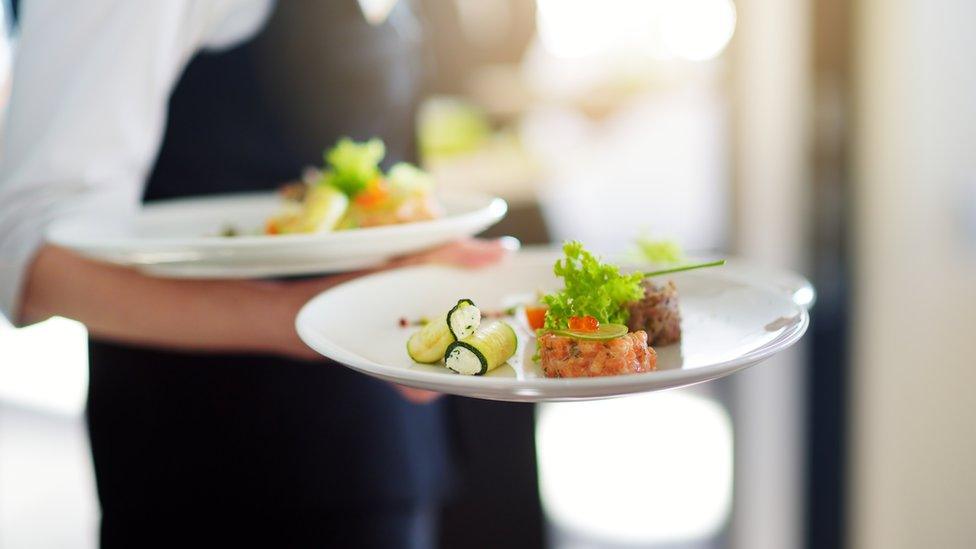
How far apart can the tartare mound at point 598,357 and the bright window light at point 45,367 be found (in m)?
4.67

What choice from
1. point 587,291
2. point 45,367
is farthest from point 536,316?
point 45,367

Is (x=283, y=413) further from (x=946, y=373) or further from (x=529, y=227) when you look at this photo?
(x=946, y=373)

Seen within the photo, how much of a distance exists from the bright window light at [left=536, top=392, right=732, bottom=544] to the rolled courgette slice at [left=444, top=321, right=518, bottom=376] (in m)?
2.57

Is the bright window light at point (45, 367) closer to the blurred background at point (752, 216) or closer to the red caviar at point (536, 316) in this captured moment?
the blurred background at point (752, 216)

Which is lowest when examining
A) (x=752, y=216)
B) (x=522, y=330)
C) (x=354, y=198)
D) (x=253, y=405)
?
(x=752, y=216)

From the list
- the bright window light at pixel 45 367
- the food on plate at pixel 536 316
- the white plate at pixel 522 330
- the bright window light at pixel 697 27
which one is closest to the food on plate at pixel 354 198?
the white plate at pixel 522 330

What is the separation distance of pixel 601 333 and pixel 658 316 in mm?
125

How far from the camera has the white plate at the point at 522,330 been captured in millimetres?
677

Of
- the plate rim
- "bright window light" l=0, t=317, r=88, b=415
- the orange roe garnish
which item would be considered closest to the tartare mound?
the plate rim

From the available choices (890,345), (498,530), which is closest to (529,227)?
(498,530)

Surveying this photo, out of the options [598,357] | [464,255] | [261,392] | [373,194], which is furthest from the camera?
[261,392]

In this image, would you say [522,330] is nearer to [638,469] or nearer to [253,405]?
[253,405]

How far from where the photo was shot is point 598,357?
Answer: 30.8 inches

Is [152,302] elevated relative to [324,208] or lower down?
lower down
